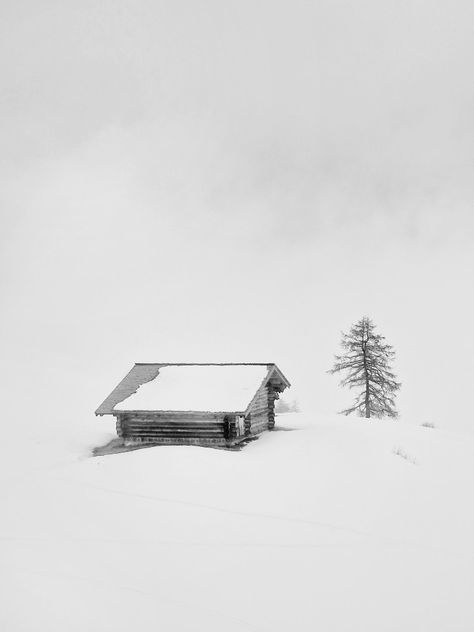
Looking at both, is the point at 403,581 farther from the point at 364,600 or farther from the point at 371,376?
the point at 371,376

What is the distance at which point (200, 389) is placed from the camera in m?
25.7

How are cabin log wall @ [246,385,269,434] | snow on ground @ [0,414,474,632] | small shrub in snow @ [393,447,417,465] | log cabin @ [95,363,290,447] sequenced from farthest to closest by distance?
cabin log wall @ [246,385,269,434], log cabin @ [95,363,290,447], small shrub in snow @ [393,447,417,465], snow on ground @ [0,414,474,632]

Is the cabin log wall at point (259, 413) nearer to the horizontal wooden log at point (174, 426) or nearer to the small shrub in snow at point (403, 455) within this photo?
the horizontal wooden log at point (174, 426)

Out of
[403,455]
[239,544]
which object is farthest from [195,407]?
[239,544]

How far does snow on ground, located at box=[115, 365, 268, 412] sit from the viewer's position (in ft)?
78.6

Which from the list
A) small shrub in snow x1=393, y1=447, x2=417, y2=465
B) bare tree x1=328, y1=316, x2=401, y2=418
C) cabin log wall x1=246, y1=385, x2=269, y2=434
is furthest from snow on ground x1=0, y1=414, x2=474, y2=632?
bare tree x1=328, y1=316, x2=401, y2=418

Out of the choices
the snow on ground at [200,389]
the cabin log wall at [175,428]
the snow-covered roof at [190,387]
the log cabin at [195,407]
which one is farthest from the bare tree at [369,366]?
the cabin log wall at [175,428]

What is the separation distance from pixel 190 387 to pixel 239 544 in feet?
50.2

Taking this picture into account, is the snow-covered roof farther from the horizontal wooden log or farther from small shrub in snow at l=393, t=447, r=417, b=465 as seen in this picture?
small shrub in snow at l=393, t=447, r=417, b=465

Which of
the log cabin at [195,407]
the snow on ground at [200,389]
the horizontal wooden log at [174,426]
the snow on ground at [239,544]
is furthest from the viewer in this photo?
the snow on ground at [200,389]

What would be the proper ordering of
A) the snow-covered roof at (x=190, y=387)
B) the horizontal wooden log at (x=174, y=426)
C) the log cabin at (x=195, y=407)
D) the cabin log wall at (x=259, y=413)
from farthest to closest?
1. the cabin log wall at (x=259, y=413)
2. the snow-covered roof at (x=190, y=387)
3. the horizontal wooden log at (x=174, y=426)
4. the log cabin at (x=195, y=407)

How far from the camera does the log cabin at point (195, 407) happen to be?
77.5 feet

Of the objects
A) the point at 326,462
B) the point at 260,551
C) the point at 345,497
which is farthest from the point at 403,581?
the point at 326,462

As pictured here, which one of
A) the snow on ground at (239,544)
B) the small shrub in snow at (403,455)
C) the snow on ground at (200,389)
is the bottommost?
the snow on ground at (239,544)
